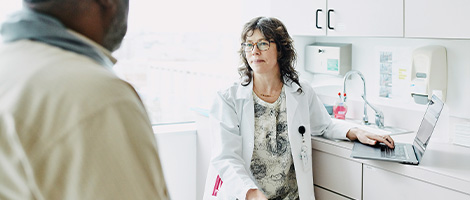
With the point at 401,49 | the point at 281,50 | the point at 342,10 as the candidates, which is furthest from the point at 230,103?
the point at 401,49

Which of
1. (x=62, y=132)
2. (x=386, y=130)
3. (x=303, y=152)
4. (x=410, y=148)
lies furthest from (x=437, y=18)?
(x=62, y=132)

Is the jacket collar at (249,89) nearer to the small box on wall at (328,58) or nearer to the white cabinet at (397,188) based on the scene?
the white cabinet at (397,188)

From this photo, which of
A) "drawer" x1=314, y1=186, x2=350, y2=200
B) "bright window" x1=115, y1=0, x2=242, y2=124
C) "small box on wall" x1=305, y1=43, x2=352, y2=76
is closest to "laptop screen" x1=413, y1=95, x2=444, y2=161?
"drawer" x1=314, y1=186, x2=350, y2=200

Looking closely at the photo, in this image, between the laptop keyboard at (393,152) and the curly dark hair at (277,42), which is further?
the curly dark hair at (277,42)

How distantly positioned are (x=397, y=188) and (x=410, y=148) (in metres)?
0.21

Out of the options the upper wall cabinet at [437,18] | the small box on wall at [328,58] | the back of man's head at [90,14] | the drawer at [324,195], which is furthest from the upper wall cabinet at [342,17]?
the back of man's head at [90,14]

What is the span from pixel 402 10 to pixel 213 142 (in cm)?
102

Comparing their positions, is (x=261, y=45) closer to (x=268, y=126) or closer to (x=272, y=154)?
(x=268, y=126)

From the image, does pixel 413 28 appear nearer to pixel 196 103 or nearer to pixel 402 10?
pixel 402 10

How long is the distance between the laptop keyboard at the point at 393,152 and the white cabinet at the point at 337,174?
0.12 meters

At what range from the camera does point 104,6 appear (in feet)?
2.36

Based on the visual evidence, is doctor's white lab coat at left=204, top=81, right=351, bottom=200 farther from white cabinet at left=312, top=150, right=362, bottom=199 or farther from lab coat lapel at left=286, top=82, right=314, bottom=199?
white cabinet at left=312, top=150, right=362, bottom=199

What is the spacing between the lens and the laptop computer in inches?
74.9

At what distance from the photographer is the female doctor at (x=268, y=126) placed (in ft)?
7.01
